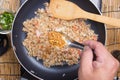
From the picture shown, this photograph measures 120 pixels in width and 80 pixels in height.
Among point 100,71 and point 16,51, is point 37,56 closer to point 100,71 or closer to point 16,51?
point 16,51

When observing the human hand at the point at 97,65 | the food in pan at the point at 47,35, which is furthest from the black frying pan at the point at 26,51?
the human hand at the point at 97,65

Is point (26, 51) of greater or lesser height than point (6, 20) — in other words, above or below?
below

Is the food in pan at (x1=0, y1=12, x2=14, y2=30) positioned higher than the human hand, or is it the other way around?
the food in pan at (x1=0, y1=12, x2=14, y2=30)

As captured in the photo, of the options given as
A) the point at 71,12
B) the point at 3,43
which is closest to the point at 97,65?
the point at 71,12

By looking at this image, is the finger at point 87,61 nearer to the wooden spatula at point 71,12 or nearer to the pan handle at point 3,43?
the wooden spatula at point 71,12

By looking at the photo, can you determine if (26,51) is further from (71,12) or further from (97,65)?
(97,65)

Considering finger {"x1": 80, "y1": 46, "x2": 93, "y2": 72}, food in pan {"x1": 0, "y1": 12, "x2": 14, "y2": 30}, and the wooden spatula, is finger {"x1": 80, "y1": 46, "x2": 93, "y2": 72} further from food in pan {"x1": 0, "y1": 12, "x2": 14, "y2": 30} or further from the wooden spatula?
food in pan {"x1": 0, "y1": 12, "x2": 14, "y2": 30}

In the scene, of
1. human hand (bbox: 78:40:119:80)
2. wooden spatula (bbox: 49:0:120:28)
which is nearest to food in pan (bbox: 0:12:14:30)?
wooden spatula (bbox: 49:0:120:28)
